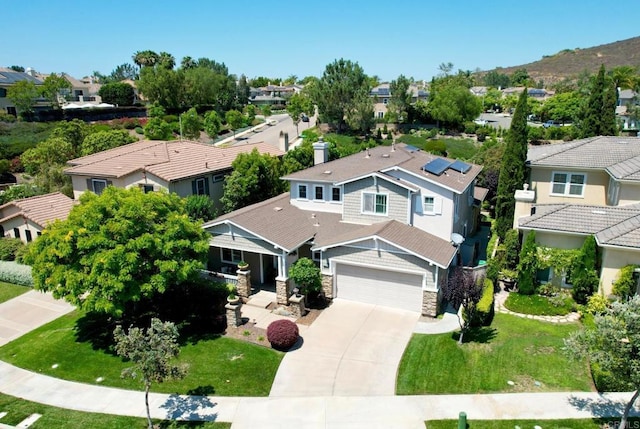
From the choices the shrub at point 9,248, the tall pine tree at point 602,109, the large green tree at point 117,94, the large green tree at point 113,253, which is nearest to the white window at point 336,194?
the large green tree at point 113,253

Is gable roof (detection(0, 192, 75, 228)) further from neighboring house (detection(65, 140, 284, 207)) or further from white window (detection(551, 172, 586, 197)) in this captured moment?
white window (detection(551, 172, 586, 197))

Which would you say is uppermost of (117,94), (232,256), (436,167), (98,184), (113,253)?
(117,94)

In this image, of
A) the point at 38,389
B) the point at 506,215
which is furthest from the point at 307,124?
the point at 38,389

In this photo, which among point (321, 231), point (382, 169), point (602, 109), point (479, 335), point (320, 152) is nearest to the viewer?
point (479, 335)

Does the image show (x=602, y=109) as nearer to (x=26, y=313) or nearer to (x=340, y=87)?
(x=340, y=87)

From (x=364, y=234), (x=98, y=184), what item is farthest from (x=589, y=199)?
(x=98, y=184)

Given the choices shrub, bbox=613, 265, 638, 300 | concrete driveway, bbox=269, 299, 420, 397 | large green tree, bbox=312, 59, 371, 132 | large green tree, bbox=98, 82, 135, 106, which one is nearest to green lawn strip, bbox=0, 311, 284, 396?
concrete driveway, bbox=269, 299, 420, 397
